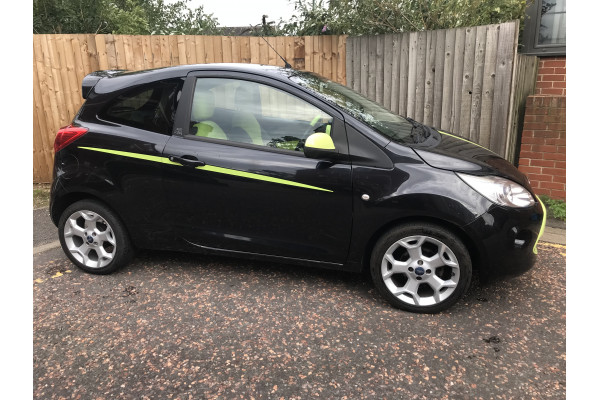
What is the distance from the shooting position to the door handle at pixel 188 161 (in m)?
3.27

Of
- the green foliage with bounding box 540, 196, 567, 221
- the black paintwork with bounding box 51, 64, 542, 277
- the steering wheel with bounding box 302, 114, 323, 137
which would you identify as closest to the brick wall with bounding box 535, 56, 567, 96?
the green foliage with bounding box 540, 196, 567, 221

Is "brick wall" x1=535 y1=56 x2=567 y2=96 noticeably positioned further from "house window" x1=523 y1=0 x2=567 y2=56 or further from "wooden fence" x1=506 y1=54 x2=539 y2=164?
"wooden fence" x1=506 y1=54 x2=539 y2=164

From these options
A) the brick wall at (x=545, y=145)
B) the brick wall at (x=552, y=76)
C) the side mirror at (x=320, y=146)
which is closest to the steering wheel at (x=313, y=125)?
the side mirror at (x=320, y=146)

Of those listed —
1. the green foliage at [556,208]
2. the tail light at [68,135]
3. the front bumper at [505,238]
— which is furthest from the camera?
the green foliage at [556,208]

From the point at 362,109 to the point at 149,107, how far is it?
5.50 feet

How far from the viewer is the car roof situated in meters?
3.37

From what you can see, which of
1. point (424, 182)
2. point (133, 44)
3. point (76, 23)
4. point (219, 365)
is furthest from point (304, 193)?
point (76, 23)

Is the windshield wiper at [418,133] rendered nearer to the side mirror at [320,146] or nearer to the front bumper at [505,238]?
the side mirror at [320,146]

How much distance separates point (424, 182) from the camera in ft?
9.66

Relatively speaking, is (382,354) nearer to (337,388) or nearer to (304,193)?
(337,388)

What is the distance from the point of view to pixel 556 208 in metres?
4.97

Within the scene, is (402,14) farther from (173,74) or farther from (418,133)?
(173,74)

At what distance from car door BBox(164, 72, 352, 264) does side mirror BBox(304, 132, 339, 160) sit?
0.19 ft

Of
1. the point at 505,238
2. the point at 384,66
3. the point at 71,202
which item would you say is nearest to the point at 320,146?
the point at 505,238
